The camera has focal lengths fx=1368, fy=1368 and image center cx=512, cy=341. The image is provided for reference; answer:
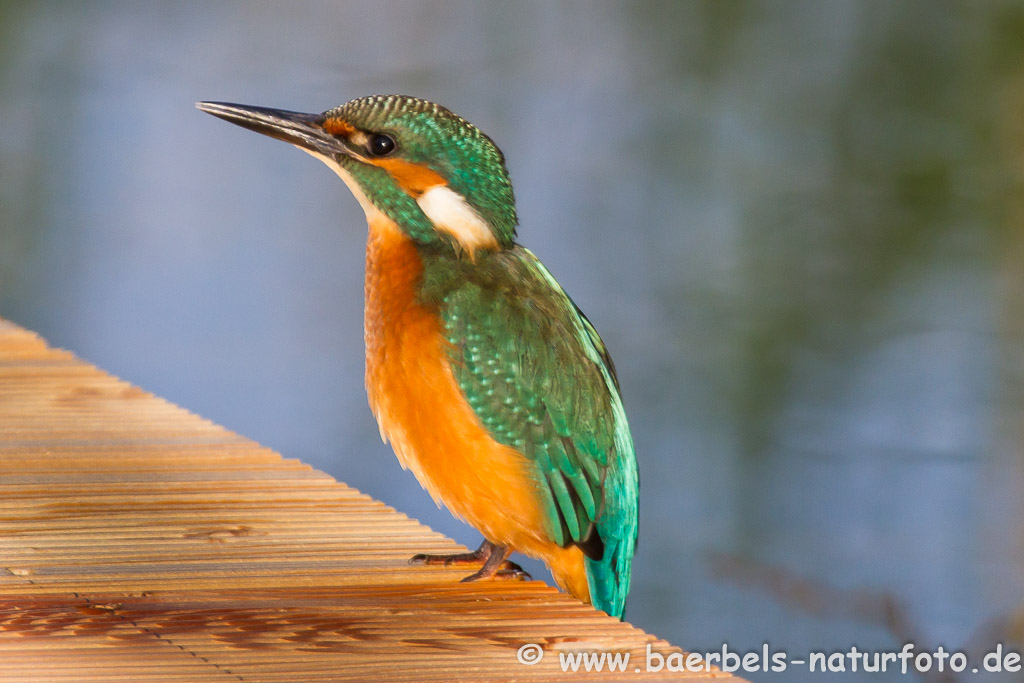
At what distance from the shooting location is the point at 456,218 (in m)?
2.12

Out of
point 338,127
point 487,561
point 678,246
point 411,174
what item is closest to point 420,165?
point 411,174

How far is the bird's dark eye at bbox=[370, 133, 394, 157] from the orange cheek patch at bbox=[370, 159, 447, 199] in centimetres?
1

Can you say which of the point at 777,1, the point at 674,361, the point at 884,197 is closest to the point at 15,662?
the point at 674,361

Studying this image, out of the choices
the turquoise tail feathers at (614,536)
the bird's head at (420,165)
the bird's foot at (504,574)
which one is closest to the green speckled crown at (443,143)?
the bird's head at (420,165)

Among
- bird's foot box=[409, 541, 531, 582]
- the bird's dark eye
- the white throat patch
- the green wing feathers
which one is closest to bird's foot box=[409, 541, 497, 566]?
bird's foot box=[409, 541, 531, 582]

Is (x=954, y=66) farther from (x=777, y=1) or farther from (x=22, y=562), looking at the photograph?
(x=22, y=562)

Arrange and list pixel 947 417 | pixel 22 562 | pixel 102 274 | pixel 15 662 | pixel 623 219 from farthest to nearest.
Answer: pixel 102 274 → pixel 623 219 → pixel 947 417 → pixel 22 562 → pixel 15 662

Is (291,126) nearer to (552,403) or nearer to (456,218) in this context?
(456,218)

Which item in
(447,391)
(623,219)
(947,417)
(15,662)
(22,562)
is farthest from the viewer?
(623,219)

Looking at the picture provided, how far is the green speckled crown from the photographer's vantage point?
6.91 feet

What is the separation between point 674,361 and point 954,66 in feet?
6.33

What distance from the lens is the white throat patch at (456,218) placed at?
2.11 m

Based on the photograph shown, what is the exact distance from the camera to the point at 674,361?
646 centimetres

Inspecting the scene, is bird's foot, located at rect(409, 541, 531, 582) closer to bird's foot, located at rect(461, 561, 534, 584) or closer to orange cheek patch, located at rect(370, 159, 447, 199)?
bird's foot, located at rect(461, 561, 534, 584)
